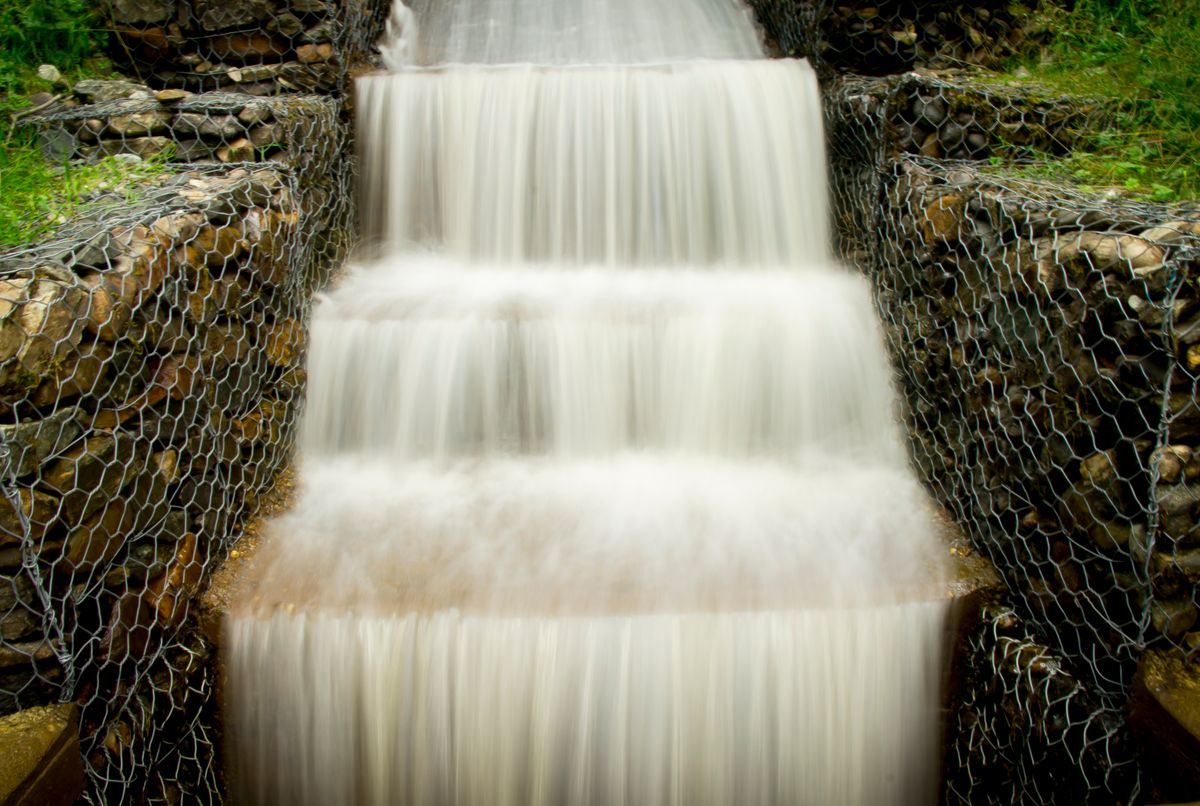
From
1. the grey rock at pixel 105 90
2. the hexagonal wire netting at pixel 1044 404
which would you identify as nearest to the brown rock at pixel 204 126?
the grey rock at pixel 105 90

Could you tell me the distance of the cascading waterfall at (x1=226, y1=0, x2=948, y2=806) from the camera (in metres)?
2.42

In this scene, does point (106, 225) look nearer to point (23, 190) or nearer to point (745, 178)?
point (23, 190)

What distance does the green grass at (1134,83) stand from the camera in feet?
9.86

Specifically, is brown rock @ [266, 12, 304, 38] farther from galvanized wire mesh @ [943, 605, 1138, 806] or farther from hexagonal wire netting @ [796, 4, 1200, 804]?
galvanized wire mesh @ [943, 605, 1138, 806]

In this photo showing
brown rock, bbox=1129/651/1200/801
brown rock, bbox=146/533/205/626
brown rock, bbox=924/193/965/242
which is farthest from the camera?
brown rock, bbox=924/193/965/242

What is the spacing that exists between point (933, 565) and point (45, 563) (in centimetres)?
242

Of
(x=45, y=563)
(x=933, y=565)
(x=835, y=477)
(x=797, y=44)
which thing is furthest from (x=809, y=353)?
(x=45, y=563)

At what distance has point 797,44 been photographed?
4543 millimetres

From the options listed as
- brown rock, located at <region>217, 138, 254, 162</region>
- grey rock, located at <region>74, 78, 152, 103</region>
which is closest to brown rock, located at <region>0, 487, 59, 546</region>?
brown rock, located at <region>217, 138, 254, 162</region>

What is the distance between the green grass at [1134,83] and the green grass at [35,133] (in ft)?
11.0

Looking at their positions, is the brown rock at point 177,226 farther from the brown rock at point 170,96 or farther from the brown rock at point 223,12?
the brown rock at point 223,12

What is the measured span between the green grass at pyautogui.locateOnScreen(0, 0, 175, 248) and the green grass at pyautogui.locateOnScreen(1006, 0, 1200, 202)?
337cm

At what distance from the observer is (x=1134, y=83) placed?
3555 mm

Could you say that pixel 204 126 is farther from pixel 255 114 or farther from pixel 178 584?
pixel 178 584
